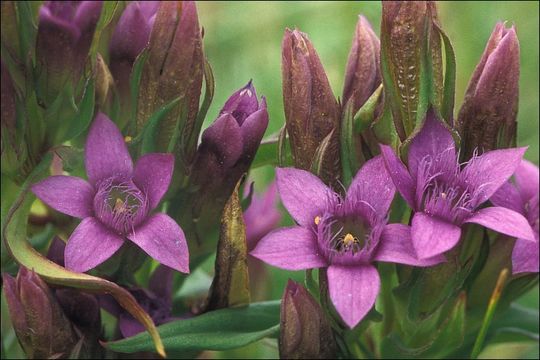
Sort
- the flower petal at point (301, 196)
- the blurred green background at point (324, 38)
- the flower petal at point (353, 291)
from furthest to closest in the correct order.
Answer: the blurred green background at point (324, 38), the flower petal at point (301, 196), the flower petal at point (353, 291)

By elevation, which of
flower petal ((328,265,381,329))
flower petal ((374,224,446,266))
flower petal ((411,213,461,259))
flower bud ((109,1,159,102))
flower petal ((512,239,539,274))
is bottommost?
flower petal ((512,239,539,274))

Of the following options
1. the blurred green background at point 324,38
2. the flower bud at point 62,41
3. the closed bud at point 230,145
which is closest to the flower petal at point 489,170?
the closed bud at point 230,145

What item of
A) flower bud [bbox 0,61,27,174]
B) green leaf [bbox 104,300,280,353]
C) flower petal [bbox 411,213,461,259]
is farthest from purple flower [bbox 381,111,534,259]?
flower bud [bbox 0,61,27,174]

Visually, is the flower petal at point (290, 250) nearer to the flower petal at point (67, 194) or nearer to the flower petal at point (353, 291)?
the flower petal at point (353, 291)

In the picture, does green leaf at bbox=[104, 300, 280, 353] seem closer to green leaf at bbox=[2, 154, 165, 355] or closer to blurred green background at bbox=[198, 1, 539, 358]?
green leaf at bbox=[2, 154, 165, 355]

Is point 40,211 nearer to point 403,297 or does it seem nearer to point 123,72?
point 123,72

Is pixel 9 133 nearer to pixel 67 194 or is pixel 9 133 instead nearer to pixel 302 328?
pixel 67 194

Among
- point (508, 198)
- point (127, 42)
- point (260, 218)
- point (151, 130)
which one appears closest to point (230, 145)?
point (151, 130)
